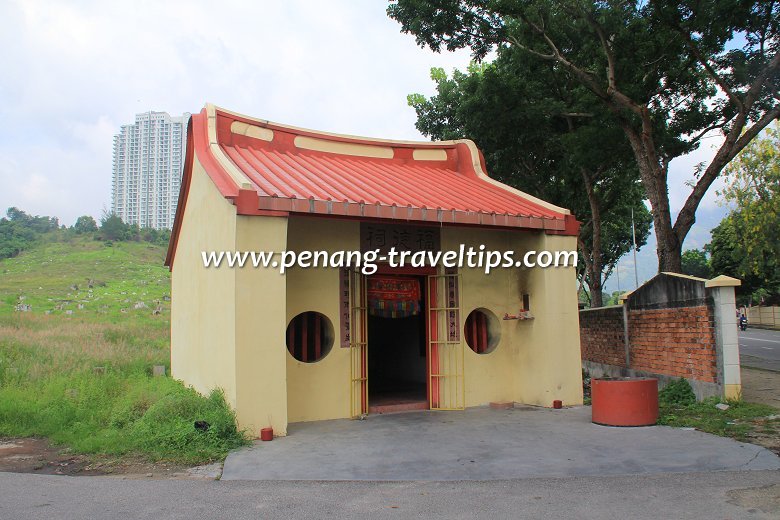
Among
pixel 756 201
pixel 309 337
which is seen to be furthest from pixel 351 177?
pixel 756 201

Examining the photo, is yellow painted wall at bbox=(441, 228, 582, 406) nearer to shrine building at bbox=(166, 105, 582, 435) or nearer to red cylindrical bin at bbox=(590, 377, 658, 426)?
shrine building at bbox=(166, 105, 582, 435)

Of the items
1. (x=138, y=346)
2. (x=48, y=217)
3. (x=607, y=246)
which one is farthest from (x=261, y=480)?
(x=48, y=217)

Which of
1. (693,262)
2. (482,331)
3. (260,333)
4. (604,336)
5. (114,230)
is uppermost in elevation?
(114,230)

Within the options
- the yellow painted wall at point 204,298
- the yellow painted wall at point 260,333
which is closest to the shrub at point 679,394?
the yellow painted wall at point 260,333

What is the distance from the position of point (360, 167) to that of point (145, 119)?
77.8 metres

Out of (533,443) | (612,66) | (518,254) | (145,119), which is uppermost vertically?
(145,119)

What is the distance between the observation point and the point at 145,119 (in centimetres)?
8025

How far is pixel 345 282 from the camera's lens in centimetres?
966

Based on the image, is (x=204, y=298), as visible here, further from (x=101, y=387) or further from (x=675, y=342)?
(x=675, y=342)

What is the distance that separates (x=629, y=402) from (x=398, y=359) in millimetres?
7424

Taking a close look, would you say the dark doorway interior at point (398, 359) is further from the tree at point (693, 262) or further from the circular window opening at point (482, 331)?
the tree at point (693, 262)

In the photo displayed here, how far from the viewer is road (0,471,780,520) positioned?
190 inches

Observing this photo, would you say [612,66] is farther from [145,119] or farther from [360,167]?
[145,119]

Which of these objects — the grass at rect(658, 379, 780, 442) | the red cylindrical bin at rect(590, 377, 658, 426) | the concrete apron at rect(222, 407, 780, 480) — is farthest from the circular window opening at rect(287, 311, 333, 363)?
the grass at rect(658, 379, 780, 442)
